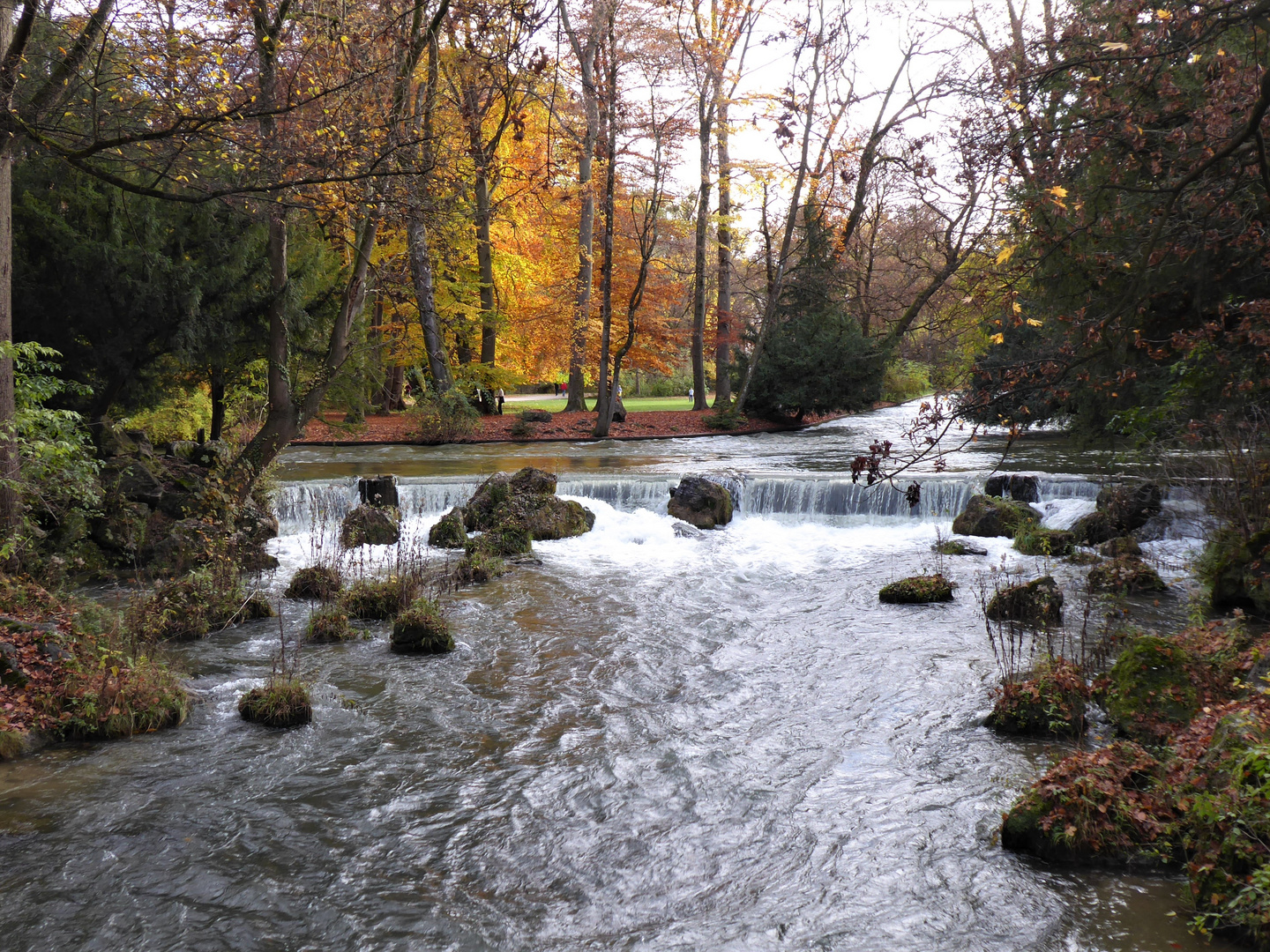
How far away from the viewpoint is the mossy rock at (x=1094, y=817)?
4.59 metres

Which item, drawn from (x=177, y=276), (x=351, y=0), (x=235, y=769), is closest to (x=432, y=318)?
(x=177, y=276)

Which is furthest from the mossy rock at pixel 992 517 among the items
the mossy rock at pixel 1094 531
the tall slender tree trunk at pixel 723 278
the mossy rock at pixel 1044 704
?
the tall slender tree trunk at pixel 723 278

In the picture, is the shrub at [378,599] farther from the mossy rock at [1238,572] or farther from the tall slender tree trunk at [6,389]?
the mossy rock at [1238,572]

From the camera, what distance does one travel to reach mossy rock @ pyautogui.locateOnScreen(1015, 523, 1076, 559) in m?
12.1

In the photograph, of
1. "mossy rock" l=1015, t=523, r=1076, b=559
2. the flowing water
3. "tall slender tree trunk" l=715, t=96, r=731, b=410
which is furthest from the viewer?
"tall slender tree trunk" l=715, t=96, r=731, b=410

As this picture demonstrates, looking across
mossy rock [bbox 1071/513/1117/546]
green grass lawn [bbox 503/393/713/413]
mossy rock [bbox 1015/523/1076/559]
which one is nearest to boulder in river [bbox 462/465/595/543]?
mossy rock [bbox 1015/523/1076/559]

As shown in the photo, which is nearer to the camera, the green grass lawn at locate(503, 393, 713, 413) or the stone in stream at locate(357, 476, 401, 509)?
the stone in stream at locate(357, 476, 401, 509)

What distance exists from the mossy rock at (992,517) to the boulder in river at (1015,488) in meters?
0.85

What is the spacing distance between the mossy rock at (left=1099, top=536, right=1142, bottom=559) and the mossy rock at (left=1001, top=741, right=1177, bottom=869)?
21.2 feet

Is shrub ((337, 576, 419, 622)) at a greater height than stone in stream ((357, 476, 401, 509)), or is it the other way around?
stone in stream ((357, 476, 401, 509))

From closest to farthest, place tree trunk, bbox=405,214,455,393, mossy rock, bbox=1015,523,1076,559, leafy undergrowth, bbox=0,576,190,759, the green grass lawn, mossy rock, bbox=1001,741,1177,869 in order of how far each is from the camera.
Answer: mossy rock, bbox=1001,741,1177,869
leafy undergrowth, bbox=0,576,190,759
mossy rock, bbox=1015,523,1076,559
tree trunk, bbox=405,214,455,393
the green grass lawn

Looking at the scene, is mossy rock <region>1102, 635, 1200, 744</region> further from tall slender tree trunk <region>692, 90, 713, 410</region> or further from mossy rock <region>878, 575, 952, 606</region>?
tall slender tree trunk <region>692, 90, 713, 410</region>

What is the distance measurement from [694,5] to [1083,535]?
9.41m

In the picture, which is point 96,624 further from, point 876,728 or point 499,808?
point 876,728
